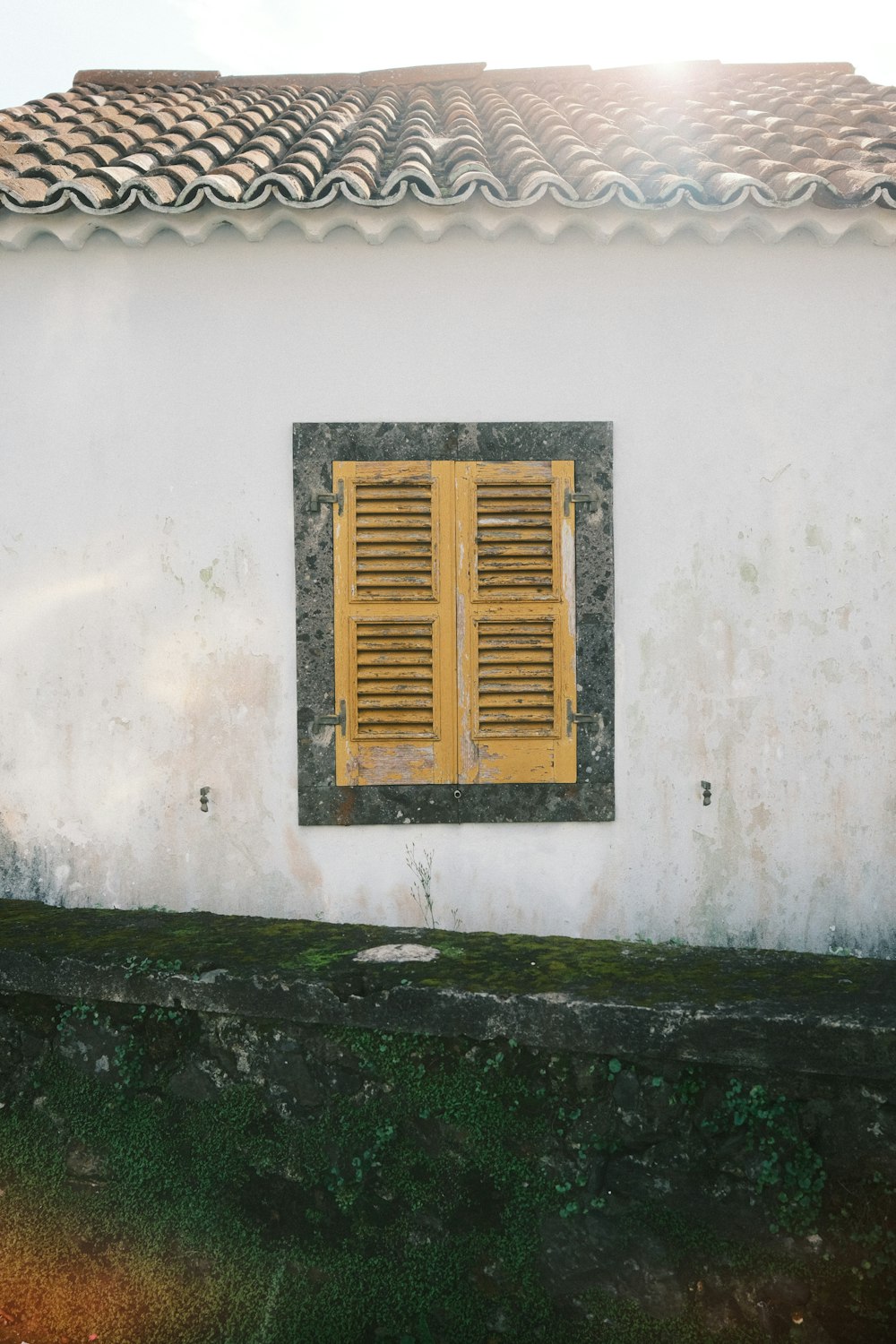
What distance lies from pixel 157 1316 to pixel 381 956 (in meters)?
1.11

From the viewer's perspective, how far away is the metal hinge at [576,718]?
4.59 m

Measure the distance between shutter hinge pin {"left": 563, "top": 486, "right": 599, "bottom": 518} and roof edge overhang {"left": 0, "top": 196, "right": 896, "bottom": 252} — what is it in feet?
3.10

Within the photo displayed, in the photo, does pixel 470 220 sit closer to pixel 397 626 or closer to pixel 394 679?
pixel 397 626

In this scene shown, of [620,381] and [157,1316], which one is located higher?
[620,381]

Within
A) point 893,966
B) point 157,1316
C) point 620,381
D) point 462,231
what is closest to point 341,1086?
point 157,1316

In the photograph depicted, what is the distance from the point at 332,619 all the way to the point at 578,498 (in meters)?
1.10

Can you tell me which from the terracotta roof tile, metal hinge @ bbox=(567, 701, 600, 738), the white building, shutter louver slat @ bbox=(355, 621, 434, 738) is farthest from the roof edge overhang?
metal hinge @ bbox=(567, 701, 600, 738)

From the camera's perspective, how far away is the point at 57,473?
462 centimetres

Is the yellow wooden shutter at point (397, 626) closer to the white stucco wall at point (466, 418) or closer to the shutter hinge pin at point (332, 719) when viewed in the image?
the shutter hinge pin at point (332, 719)

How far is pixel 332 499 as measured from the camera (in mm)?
4555

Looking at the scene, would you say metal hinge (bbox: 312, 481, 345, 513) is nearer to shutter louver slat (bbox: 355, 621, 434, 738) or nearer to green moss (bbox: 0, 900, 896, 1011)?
shutter louver slat (bbox: 355, 621, 434, 738)

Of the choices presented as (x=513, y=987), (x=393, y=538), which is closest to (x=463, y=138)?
(x=393, y=538)

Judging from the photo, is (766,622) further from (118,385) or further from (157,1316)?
(157,1316)

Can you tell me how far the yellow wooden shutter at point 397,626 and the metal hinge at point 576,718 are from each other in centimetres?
46
